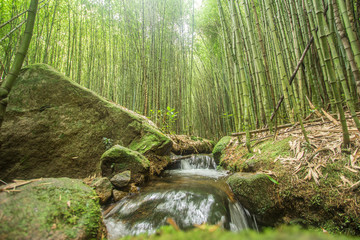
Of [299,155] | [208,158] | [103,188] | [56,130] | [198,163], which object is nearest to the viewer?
[299,155]

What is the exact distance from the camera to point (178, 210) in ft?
5.42

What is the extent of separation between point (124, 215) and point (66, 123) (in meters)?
1.74

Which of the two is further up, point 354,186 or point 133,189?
point 354,186

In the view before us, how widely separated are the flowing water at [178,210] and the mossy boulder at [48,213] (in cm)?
39

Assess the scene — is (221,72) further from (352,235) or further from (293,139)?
(352,235)

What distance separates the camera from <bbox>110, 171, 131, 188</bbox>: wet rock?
6.75ft

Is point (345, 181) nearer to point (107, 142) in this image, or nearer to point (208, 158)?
point (208, 158)

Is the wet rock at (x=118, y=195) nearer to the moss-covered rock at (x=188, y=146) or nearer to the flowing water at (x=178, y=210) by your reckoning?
the flowing water at (x=178, y=210)

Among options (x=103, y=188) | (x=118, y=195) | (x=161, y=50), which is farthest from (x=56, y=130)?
(x=161, y=50)

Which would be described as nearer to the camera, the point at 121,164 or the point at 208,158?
the point at 121,164

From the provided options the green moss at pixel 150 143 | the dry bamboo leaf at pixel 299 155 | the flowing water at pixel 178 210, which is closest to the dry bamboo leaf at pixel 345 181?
the dry bamboo leaf at pixel 299 155

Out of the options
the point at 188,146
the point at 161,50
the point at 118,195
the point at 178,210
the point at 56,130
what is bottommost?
the point at 178,210

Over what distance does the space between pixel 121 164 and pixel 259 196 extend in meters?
1.77

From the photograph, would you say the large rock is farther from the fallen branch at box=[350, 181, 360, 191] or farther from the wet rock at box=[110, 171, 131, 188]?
the fallen branch at box=[350, 181, 360, 191]
